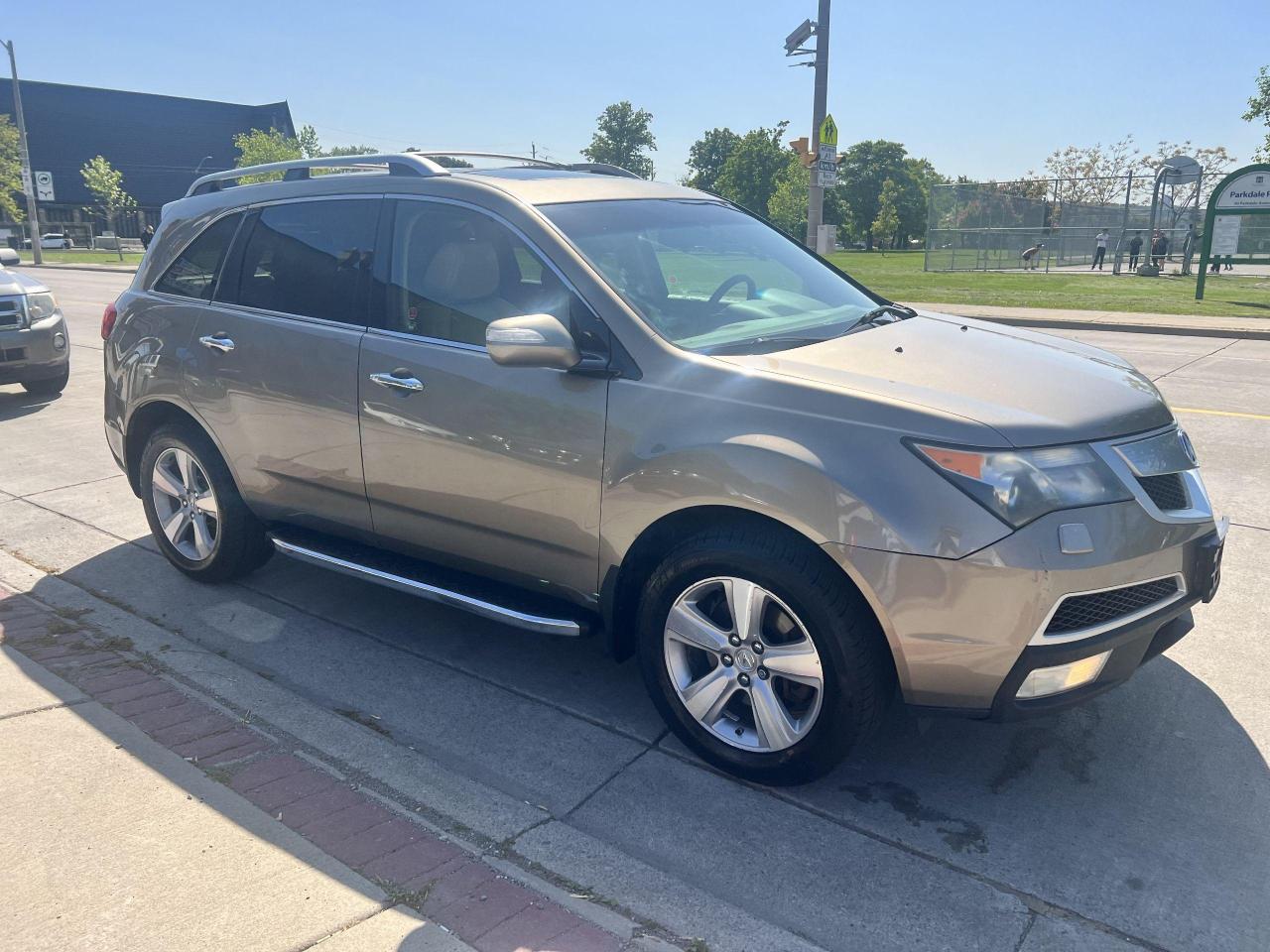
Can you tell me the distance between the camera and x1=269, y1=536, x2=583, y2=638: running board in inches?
138

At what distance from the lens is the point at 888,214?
262 feet

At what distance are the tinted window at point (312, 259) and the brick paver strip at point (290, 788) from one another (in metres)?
1.81

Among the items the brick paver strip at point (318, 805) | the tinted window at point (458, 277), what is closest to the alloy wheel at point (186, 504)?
the tinted window at point (458, 277)

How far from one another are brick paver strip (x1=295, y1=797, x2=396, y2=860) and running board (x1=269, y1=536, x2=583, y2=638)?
80cm

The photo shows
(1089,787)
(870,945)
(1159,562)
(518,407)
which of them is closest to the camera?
(870,945)

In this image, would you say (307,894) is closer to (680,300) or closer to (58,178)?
(680,300)

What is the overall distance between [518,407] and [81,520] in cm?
386

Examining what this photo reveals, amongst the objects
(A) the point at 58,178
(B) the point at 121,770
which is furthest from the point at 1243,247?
(A) the point at 58,178

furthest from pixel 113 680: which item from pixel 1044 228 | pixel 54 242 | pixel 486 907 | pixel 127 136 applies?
pixel 127 136

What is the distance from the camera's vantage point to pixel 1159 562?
2.88 m

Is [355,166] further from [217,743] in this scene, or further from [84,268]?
[84,268]

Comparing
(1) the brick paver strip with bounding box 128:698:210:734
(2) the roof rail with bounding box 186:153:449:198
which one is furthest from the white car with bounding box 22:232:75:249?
(1) the brick paver strip with bounding box 128:698:210:734

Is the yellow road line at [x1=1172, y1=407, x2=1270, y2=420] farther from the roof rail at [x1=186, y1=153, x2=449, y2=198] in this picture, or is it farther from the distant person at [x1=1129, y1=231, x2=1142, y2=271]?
the distant person at [x1=1129, y1=231, x2=1142, y2=271]

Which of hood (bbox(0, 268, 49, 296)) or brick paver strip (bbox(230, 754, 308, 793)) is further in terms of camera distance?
hood (bbox(0, 268, 49, 296))
